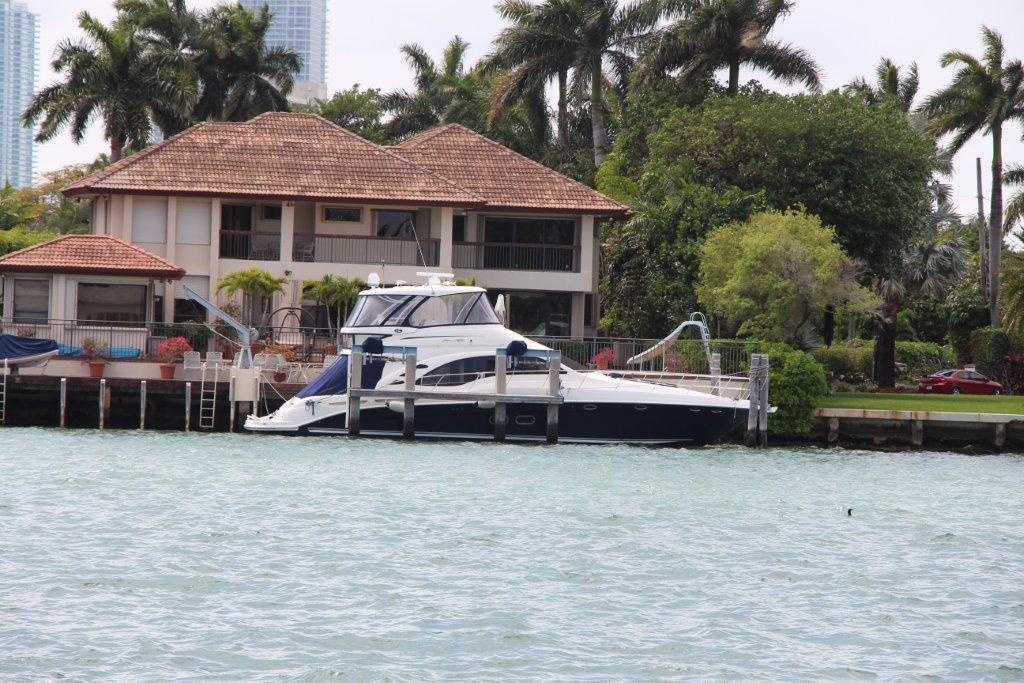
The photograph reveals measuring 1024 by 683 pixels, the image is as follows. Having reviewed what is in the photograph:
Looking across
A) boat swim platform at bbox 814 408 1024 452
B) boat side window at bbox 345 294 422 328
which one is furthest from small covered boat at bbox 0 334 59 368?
boat swim platform at bbox 814 408 1024 452

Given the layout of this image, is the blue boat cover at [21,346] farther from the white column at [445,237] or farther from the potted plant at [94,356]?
the white column at [445,237]

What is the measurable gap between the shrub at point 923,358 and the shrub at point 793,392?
74.1 ft

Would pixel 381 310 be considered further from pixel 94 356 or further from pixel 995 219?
pixel 995 219

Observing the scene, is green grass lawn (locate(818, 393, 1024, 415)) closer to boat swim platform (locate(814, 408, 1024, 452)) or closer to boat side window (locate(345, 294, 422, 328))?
boat swim platform (locate(814, 408, 1024, 452))

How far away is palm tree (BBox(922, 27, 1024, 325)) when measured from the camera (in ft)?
186

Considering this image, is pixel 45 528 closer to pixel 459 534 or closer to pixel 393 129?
pixel 459 534

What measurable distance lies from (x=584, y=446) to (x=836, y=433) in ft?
25.1

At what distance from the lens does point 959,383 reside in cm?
4847

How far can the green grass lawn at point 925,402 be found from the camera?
1544 inches

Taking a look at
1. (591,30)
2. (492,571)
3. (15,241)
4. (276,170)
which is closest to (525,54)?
(591,30)

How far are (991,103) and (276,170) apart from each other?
1119 inches

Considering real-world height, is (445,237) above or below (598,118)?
below

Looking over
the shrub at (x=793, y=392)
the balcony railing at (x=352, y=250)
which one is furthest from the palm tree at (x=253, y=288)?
the shrub at (x=793, y=392)

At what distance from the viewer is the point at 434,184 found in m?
47.3
